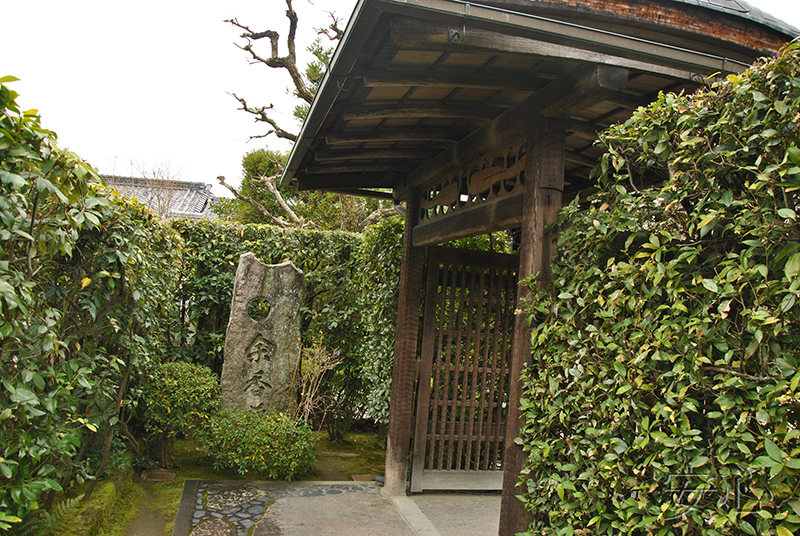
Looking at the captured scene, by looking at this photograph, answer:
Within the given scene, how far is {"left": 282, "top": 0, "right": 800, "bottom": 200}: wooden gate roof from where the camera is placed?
235 centimetres

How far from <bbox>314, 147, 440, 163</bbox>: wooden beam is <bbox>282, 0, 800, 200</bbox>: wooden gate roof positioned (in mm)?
149

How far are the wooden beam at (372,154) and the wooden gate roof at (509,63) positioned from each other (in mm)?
149

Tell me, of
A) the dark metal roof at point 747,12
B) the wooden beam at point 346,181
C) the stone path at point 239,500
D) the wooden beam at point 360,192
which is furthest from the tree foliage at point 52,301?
the dark metal roof at point 747,12

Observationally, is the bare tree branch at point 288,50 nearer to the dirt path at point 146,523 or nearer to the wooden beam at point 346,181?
the wooden beam at point 346,181

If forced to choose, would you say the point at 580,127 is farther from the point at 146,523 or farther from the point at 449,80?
the point at 146,523

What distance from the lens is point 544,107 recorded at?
3.03m

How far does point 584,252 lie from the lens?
2.55 m

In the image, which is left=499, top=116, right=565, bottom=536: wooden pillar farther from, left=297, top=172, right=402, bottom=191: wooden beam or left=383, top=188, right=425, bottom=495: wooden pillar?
left=297, top=172, right=402, bottom=191: wooden beam

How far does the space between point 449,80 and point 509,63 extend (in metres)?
0.35

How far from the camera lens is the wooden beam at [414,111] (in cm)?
A: 350

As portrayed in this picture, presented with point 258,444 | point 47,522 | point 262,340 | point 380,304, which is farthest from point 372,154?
point 47,522

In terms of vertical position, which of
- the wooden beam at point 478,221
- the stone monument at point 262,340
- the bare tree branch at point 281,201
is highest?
the bare tree branch at point 281,201

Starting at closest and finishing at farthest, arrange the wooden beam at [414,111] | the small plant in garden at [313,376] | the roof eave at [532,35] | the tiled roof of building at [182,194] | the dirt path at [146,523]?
the roof eave at [532,35]
the wooden beam at [414,111]
the dirt path at [146,523]
the small plant in garden at [313,376]
the tiled roof of building at [182,194]

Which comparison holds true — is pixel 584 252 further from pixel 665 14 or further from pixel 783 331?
pixel 665 14
